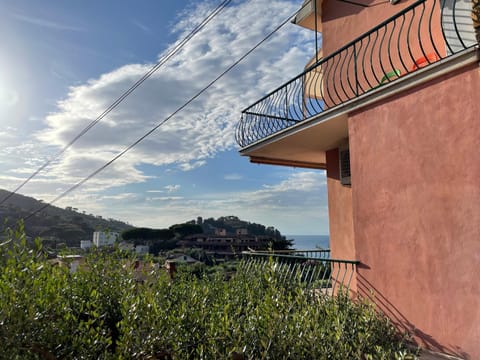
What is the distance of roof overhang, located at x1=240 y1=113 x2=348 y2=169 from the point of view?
600cm

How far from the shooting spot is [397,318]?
161 inches

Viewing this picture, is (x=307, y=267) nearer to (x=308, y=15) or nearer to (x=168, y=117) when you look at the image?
(x=308, y=15)

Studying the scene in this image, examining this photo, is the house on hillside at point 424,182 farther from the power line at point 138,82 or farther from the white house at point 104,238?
A: the power line at point 138,82

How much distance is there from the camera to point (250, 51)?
29.3 feet

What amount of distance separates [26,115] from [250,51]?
6.30m

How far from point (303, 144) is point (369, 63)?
1998mm

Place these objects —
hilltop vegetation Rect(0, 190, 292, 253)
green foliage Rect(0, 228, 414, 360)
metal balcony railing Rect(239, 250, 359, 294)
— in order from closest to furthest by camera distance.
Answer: green foliage Rect(0, 228, 414, 360) → metal balcony railing Rect(239, 250, 359, 294) → hilltop vegetation Rect(0, 190, 292, 253)

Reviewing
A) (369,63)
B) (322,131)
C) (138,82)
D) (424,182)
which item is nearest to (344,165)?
(322,131)

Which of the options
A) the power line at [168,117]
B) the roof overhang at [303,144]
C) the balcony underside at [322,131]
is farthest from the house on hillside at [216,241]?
the balcony underside at [322,131]

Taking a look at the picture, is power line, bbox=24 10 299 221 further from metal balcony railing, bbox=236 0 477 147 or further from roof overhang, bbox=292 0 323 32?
metal balcony railing, bbox=236 0 477 147

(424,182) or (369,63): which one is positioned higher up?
(369,63)

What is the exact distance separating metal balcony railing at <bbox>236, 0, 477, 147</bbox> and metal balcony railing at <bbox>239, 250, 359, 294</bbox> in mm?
2516

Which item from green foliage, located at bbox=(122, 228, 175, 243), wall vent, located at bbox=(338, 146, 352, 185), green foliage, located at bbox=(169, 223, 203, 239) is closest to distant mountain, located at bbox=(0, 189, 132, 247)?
green foliage, located at bbox=(122, 228, 175, 243)

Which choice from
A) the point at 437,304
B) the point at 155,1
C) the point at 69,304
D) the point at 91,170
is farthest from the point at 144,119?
the point at 437,304
